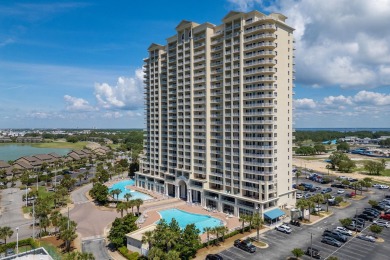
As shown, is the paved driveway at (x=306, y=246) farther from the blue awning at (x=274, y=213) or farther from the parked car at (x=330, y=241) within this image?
the blue awning at (x=274, y=213)

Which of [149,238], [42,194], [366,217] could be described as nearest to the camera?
[149,238]

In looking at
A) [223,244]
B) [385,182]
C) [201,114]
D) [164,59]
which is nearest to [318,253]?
[223,244]

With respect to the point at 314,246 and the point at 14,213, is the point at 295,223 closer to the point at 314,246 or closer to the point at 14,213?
the point at 314,246

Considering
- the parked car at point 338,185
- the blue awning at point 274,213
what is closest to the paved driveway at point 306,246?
the blue awning at point 274,213

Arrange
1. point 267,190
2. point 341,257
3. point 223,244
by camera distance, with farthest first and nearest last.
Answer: point 267,190 < point 223,244 < point 341,257

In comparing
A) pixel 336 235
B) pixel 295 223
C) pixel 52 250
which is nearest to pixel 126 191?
pixel 52 250

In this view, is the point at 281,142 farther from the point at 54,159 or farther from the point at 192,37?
the point at 54,159
